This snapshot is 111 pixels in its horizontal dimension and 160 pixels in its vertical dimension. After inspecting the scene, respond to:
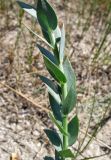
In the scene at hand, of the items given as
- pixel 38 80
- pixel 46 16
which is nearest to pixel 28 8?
pixel 46 16

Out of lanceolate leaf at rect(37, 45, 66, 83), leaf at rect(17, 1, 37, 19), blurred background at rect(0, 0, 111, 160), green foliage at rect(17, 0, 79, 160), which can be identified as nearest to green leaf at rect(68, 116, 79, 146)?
green foliage at rect(17, 0, 79, 160)

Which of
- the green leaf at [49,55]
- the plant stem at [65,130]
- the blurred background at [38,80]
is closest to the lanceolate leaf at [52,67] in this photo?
the green leaf at [49,55]

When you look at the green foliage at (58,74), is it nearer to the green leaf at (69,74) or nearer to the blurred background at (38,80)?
the green leaf at (69,74)

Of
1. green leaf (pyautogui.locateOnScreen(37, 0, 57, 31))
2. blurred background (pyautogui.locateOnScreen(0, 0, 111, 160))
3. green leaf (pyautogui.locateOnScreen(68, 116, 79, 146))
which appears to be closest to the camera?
green leaf (pyautogui.locateOnScreen(37, 0, 57, 31))

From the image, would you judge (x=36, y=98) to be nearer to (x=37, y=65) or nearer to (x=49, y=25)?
(x=37, y=65)

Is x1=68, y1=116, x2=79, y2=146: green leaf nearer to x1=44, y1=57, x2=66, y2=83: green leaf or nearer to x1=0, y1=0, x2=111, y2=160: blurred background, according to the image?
x1=44, y1=57, x2=66, y2=83: green leaf

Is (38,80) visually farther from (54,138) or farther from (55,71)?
(55,71)

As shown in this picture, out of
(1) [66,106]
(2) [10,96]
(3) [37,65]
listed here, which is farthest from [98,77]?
(1) [66,106]
